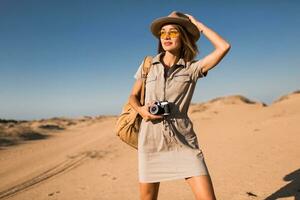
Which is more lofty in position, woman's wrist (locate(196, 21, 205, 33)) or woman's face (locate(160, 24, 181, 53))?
woman's wrist (locate(196, 21, 205, 33))

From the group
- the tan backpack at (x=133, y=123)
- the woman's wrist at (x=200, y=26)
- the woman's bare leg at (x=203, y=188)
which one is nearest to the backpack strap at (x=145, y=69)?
the tan backpack at (x=133, y=123)

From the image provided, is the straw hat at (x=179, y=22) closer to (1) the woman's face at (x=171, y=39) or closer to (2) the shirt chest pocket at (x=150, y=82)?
(1) the woman's face at (x=171, y=39)

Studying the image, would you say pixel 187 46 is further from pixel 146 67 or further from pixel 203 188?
pixel 203 188

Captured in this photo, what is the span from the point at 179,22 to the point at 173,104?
30.0 inches

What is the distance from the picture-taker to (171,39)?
3.40 m

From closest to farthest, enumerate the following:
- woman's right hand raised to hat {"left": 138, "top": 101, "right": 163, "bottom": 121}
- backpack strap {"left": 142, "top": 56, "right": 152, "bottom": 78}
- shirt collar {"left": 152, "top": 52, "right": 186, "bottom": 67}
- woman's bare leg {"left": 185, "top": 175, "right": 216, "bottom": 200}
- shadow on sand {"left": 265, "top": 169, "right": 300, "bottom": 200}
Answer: woman's bare leg {"left": 185, "top": 175, "right": 216, "bottom": 200} < woman's right hand raised to hat {"left": 138, "top": 101, "right": 163, "bottom": 121} < shirt collar {"left": 152, "top": 52, "right": 186, "bottom": 67} < backpack strap {"left": 142, "top": 56, "right": 152, "bottom": 78} < shadow on sand {"left": 265, "top": 169, "right": 300, "bottom": 200}

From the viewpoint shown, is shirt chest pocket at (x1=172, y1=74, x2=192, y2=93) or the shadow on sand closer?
shirt chest pocket at (x1=172, y1=74, x2=192, y2=93)

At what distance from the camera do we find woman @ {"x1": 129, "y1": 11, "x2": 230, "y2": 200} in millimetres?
3216

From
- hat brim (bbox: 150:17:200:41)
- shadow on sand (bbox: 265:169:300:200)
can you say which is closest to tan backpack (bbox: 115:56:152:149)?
hat brim (bbox: 150:17:200:41)

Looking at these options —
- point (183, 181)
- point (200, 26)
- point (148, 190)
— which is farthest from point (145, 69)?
point (183, 181)

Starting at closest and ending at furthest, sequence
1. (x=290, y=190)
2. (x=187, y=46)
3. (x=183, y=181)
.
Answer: (x=187, y=46), (x=290, y=190), (x=183, y=181)

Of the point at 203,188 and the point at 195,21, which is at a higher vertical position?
the point at 195,21

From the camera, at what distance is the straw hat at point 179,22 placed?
3.36m

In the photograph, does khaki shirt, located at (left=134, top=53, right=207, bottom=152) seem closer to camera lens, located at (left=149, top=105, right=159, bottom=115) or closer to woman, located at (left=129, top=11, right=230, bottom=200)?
woman, located at (left=129, top=11, right=230, bottom=200)
